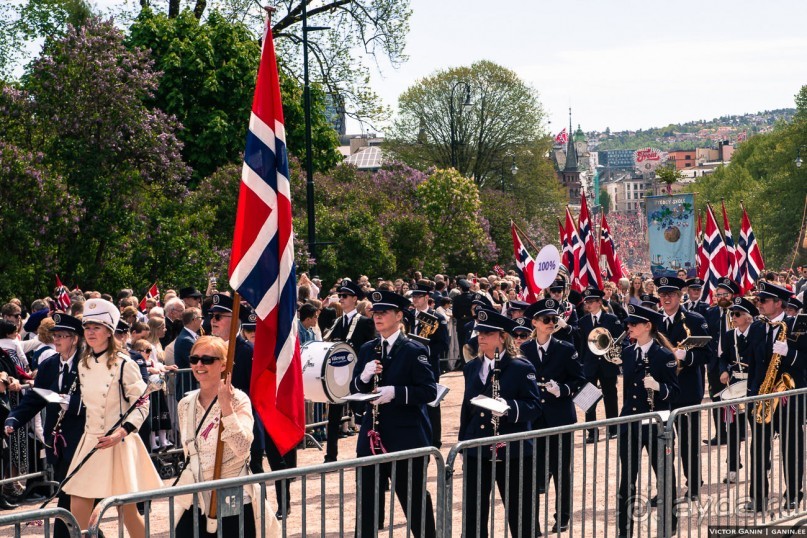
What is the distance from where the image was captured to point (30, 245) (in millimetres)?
20641

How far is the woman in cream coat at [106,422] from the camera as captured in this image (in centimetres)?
742

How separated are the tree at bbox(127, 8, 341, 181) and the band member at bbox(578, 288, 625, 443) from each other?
1898 centimetres

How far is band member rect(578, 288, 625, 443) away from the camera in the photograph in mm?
14602

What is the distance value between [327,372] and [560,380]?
2113 millimetres

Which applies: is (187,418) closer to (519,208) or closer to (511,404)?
(511,404)

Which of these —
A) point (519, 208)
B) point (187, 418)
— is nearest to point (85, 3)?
point (519, 208)

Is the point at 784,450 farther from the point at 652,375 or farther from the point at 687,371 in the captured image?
the point at 687,371

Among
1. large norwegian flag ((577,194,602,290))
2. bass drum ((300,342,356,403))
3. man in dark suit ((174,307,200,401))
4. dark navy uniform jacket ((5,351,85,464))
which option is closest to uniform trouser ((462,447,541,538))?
dark navy uniform jacket ((5,351,85,464))

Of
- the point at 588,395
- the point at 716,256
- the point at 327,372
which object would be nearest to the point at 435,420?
the point at 327,372

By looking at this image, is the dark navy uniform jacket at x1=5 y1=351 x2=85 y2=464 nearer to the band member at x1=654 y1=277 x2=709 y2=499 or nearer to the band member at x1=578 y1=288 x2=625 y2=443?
the band member at x1=654 y1=277 x2=709 y2=499

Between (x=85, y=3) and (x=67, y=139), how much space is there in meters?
18.7

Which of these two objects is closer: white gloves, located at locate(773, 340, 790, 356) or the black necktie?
the black necktie

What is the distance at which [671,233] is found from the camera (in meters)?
30.7

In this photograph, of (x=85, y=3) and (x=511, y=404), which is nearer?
(x=511, y=404)
